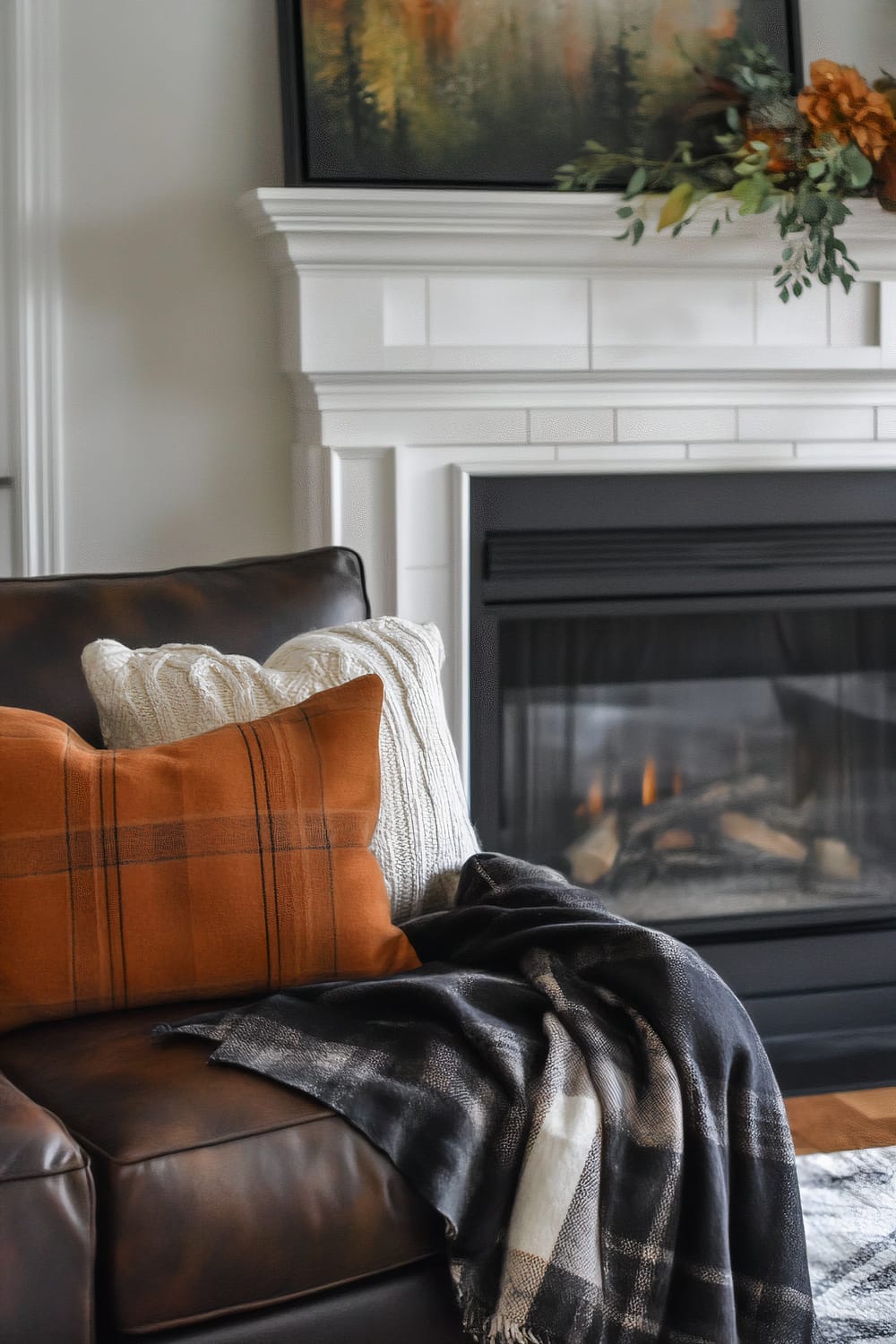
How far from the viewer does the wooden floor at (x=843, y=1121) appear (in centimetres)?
235

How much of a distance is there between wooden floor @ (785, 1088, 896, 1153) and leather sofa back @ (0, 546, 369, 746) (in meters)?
1.15

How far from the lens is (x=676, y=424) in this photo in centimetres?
249

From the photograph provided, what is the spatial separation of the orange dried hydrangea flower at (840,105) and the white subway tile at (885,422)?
46 centimetres

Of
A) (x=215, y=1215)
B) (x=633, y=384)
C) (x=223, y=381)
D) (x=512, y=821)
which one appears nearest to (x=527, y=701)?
(x=512, y=821)

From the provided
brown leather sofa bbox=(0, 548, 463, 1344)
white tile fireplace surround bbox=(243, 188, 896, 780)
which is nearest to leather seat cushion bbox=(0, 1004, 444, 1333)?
brown leather sofa bbox=(0, 548, 463, 1344)

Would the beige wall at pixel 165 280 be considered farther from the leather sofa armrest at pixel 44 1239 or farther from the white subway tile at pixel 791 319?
the leather sofa armrest at pixel 44 1239

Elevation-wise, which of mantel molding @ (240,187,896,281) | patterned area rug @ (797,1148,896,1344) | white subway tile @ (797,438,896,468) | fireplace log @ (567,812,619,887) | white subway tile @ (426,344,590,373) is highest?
mantel molding @ (240,187,896,281)

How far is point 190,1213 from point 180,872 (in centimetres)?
35

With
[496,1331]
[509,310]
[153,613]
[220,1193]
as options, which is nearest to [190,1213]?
[220,1193]

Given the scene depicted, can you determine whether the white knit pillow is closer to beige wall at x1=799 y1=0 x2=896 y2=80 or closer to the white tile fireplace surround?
the white tile fireplace surround

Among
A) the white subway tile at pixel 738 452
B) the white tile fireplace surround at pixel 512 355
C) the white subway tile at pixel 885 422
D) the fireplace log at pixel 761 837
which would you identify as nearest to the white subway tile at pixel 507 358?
the white tile fireplace surround at pixel 512 355

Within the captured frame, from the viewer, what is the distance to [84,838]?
4.62ft

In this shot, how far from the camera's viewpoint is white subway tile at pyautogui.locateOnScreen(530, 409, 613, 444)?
2438 mm

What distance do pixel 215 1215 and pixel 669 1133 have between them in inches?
15.6
